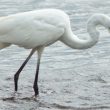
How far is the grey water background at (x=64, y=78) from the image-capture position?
380 inches

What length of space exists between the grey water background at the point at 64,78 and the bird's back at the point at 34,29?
41.5 inches

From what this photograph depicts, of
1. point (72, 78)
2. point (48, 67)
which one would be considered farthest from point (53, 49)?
point (72, 78)

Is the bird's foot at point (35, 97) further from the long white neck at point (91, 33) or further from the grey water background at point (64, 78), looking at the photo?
the long white neck at point (91, 33)

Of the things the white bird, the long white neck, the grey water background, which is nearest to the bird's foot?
the grey water background

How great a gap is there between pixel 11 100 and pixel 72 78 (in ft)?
6.72

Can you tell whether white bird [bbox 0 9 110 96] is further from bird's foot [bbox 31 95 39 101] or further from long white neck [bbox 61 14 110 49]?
bird's foot [bbox 31 95 39 101]

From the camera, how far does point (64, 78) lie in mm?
11570

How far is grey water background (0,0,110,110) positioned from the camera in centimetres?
966

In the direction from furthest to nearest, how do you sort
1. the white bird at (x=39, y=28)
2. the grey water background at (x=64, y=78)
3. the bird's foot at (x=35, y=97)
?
the bird's foot at (x=35, y=97), the white bird at (x=39, y=28), the grey water background at (x=64, y=78)

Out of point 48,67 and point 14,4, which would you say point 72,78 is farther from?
point 14,4

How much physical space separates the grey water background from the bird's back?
105 cm

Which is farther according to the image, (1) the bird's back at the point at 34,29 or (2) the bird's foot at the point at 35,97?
(2) the bird's foot at the point at 35,97

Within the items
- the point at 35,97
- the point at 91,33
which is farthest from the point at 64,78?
the point at 91,33

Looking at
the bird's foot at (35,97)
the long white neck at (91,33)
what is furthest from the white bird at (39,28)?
the bird's foot at (35,97)
